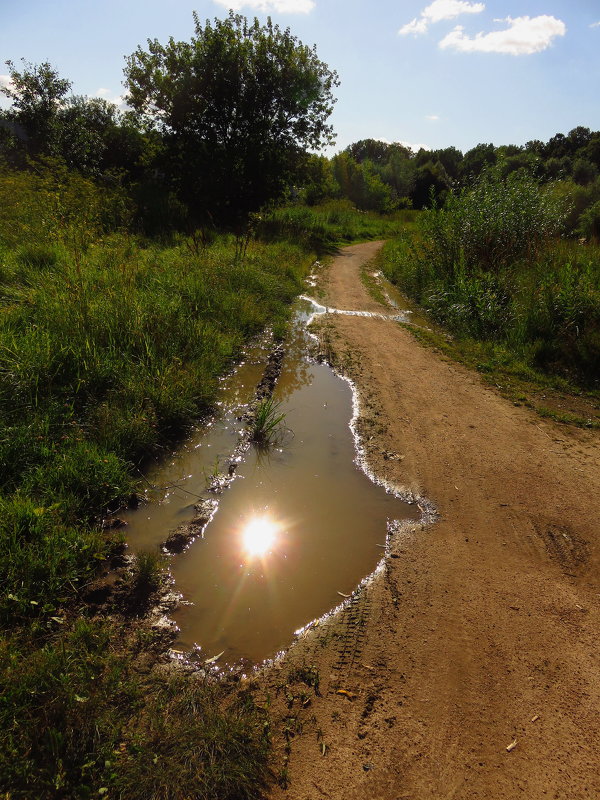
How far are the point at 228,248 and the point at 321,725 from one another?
10139 mm

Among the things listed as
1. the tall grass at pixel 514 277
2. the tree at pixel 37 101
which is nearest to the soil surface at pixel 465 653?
the tall grass at pixel 514 277

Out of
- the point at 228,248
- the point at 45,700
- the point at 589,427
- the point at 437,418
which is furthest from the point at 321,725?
the point at 228,248

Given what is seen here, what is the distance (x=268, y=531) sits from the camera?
3.29 meters

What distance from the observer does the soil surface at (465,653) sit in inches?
76.0

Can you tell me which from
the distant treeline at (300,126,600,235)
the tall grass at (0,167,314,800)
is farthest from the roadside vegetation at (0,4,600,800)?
the distant treeline at (300,126,600,235)

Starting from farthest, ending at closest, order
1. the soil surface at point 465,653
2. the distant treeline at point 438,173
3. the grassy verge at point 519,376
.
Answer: the distant treeline at point 438,173, the grassy verge at point 519,376, the soil surface at point 465,653

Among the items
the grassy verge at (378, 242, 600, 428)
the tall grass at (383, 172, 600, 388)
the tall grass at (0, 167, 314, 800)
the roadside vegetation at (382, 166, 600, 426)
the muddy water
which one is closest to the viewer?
the tall grass at (0, 167, 314, 800)

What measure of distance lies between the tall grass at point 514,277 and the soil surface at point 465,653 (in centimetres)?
253

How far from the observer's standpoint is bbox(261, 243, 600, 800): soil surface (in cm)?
193

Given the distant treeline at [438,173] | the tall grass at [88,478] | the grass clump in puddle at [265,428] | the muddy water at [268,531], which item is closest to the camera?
the tall grass at [88,478]

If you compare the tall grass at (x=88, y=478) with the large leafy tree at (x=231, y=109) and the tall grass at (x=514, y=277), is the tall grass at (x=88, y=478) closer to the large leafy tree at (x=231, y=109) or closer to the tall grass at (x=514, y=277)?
the tall grass at (x=514, y=277)

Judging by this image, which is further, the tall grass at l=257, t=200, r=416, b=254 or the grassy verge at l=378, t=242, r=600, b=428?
the tall grass at l=257, t=200, r=416, b=254

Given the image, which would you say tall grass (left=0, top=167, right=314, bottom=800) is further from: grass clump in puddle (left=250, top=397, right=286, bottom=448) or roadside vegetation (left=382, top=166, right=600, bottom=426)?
roadside vegetation (left=382, top=166, right=600, bottom=426)

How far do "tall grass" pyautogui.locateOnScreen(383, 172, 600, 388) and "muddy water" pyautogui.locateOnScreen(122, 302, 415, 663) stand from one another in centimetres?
371
